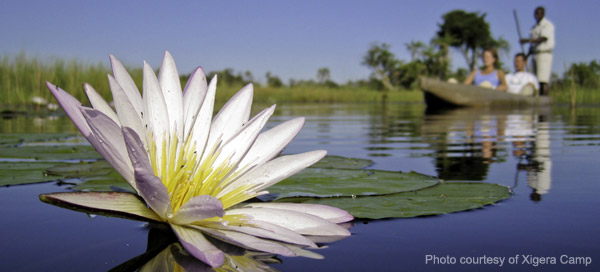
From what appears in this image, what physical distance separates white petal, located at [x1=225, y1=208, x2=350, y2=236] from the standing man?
1454 centimetres

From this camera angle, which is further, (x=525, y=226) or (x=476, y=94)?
(x=476, y=94)

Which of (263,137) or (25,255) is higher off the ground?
(263,137)

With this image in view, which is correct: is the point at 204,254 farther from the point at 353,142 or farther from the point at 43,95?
the point at 43,95

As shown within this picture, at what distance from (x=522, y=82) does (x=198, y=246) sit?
15.0m

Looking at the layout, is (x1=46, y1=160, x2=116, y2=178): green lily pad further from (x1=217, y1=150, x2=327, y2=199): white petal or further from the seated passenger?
the seated passenger

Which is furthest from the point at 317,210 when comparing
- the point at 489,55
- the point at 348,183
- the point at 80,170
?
the point at 489,55

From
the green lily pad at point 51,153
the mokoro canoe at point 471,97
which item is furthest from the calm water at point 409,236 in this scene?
the mokoro canoe at point 471,97

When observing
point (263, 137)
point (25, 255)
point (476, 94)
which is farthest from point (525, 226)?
point (476, 94)

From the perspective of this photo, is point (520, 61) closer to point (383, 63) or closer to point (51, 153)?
point (51, 153)

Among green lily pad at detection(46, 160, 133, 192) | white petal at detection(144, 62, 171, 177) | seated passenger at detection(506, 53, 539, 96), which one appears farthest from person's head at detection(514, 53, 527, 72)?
white petal at detection(144, 62, 171, 177)

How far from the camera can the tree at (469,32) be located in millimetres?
55844

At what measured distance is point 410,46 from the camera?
49.1 metres

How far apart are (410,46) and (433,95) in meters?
34.6

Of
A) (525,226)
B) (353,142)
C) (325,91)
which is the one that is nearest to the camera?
(525,226)
